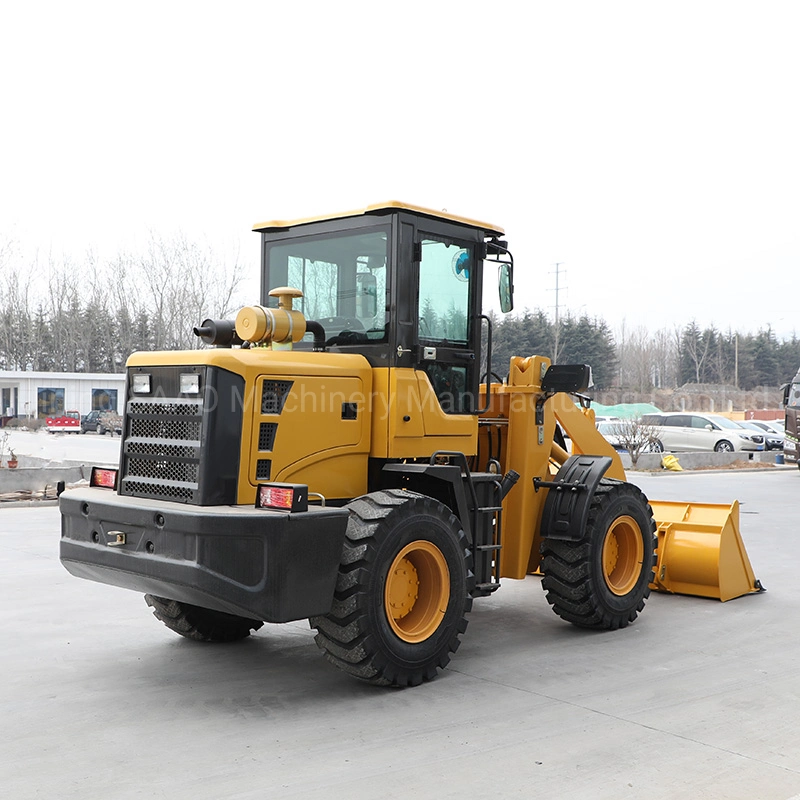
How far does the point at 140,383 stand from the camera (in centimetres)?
609

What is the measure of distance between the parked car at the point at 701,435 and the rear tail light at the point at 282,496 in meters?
26.1

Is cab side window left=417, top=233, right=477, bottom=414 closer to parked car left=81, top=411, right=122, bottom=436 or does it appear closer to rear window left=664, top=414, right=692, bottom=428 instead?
rear window left=664, top=414, right=692, bottom=428

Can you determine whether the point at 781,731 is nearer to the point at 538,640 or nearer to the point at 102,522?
the point at 538,640

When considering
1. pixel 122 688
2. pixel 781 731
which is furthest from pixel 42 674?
pixel 781 731

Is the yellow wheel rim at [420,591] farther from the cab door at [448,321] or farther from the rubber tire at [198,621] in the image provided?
the rubber tire at [198,621]

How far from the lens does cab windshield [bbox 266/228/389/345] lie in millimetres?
6410

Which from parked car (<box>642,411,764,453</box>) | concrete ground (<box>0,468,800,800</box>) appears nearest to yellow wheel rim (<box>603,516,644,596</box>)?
concrete ground (<box>0,468,800,800</box>)

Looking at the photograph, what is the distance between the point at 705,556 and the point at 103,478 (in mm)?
5214

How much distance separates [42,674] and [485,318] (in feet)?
12.8

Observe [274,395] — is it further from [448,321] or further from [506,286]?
[506,286]

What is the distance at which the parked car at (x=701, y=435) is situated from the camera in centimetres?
3081

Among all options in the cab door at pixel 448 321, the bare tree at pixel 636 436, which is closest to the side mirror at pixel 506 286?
the cab door at pixel 448 321

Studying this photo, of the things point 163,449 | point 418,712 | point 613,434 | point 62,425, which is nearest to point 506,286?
point 163,449

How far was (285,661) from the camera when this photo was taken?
6504mm
